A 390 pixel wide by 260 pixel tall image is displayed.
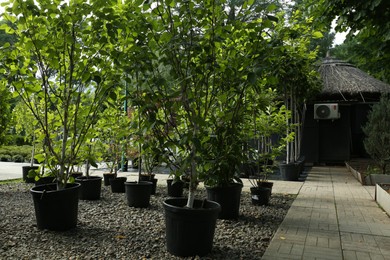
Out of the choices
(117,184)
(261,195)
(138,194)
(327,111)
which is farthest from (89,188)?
(327,111)

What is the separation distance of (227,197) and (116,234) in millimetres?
1380

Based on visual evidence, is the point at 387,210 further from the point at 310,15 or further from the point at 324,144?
the point at 324,144

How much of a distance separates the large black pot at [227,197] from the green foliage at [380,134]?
5161mm

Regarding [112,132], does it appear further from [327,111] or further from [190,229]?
[327,111]

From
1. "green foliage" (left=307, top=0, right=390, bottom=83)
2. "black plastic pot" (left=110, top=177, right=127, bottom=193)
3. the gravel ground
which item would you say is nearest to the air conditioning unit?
"green foliage" (left=307, top=0, right=390, bottom=83)

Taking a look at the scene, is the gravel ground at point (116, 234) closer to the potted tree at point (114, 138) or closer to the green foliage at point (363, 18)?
the potted tree at point (114, 138)

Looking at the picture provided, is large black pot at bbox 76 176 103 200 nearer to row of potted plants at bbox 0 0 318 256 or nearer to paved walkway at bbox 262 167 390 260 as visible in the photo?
row of potted plants at bbox 0 0 318 256

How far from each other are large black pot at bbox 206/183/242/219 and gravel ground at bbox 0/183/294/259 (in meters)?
0.11

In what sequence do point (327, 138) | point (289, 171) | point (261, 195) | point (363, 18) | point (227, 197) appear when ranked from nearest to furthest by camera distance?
point (227, 197), point (261, 195), point (363, 18), point (289, 171), point (327, 138)

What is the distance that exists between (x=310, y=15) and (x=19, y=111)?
6738 millimetres

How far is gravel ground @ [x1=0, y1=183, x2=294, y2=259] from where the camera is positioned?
283 cm

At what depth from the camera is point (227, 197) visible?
4012mm

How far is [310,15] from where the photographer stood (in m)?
7.39

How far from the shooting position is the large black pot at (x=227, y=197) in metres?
4.00
